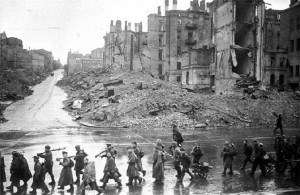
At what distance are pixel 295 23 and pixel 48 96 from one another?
4441 centimetres

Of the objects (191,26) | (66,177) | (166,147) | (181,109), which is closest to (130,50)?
(191,26)

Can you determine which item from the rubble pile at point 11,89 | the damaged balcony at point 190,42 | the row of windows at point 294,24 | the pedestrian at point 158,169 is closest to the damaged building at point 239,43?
the row of windows at point 294,24

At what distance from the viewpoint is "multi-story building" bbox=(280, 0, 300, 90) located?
52.5 metres

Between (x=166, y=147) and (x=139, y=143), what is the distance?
7.21 ft

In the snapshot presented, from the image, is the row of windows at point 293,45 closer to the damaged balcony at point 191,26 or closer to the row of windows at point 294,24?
the row of windows at point 294,24

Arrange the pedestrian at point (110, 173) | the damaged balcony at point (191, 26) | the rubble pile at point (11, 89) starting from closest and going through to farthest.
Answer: the pedestrian at point (110, 173)
the rubble pile at point (11, 89)
the damaged balcony at point (191, 26)

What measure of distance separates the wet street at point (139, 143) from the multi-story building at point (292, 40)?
2791 centimetres

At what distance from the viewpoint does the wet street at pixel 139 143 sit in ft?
38.7

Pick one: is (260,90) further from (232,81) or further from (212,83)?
(212,83)

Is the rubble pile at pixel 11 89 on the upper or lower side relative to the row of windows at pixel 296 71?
lower

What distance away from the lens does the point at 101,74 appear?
6003cm

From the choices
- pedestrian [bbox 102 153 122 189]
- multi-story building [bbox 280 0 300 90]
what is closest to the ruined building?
multi-story building [bbox 280 0 300 90]

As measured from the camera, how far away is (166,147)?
19562 millimetres

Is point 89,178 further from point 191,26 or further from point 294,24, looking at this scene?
point 191,26
